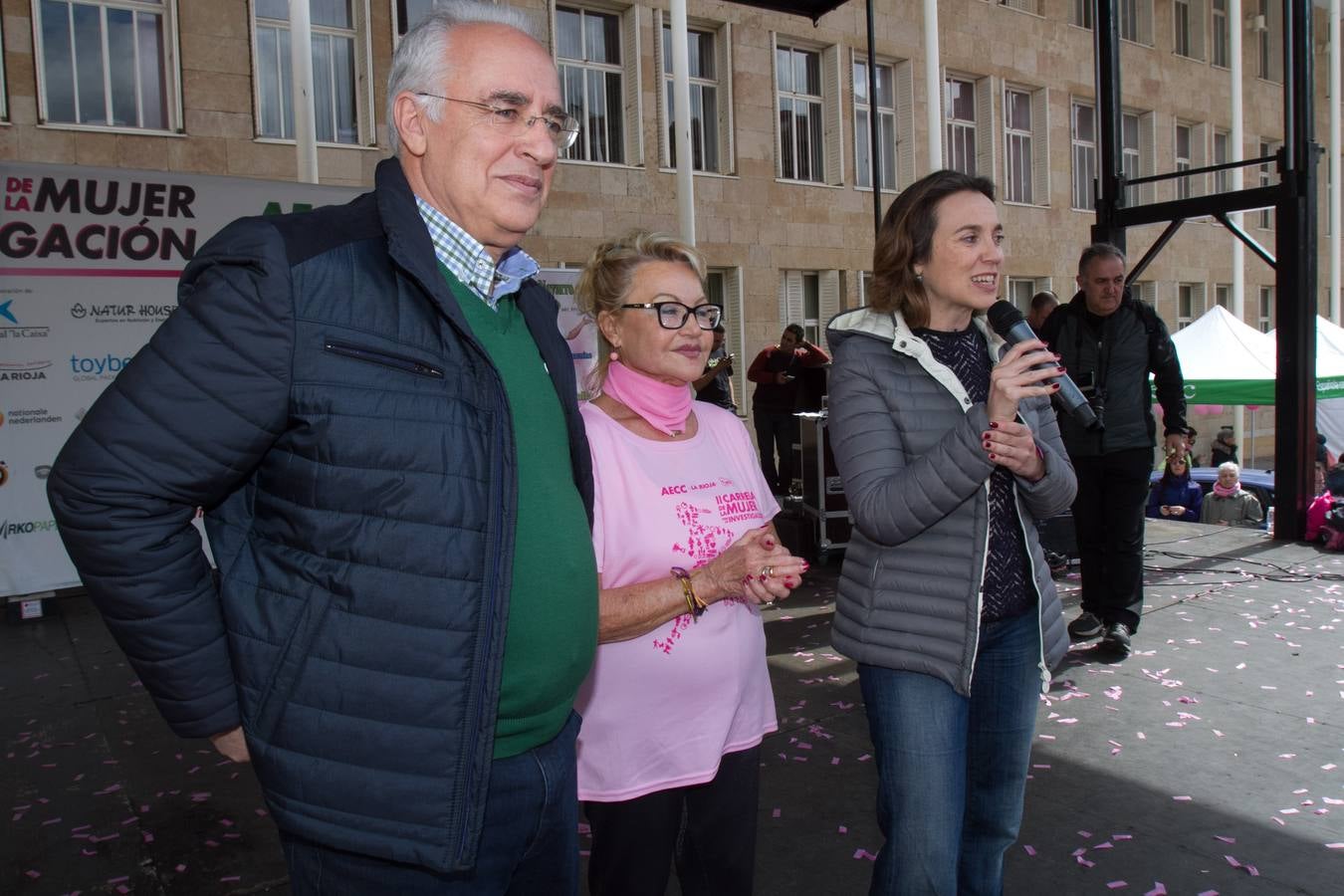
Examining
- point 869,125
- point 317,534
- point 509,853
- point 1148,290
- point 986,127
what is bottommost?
point 509,853

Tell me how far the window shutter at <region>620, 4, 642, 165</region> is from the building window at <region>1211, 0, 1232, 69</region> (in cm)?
1698

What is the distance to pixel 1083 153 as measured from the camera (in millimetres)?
22781

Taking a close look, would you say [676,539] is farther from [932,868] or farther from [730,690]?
[932,868]

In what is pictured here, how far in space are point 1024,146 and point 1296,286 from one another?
14142 millimetres

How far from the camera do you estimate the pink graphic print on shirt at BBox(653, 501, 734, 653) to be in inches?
85.0

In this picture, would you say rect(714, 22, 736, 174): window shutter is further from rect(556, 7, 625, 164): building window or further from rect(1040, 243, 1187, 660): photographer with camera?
rect(1040, 243, 1187, 660): photographer with camera

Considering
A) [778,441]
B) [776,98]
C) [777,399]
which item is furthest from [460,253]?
[776,98]

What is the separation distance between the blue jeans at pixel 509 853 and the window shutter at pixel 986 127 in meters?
20.4

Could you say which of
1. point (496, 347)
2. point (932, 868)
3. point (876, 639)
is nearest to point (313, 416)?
point (496, 347)

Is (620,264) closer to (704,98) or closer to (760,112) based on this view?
(704,98)

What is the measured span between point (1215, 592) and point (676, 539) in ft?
20.6

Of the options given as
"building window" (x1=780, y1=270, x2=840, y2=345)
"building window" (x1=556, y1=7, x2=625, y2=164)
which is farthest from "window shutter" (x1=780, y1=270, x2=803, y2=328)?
"building window" (x1=556, y1=7, x2=625, y2=164)

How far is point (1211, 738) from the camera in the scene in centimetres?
438

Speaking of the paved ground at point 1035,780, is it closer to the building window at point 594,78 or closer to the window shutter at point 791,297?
the building window at point 594,78
